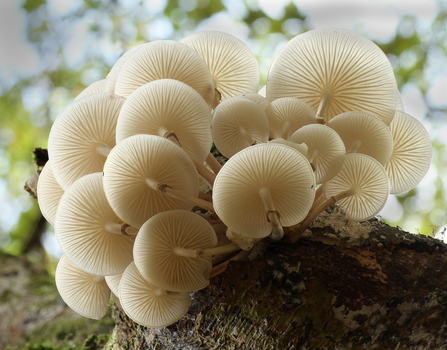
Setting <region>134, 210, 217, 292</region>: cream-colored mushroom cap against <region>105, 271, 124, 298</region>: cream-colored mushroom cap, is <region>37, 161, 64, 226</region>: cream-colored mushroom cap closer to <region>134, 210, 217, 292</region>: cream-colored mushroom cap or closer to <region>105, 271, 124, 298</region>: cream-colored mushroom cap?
<region>105, 271, 124, 298</region>: cream-colored mushroom cap

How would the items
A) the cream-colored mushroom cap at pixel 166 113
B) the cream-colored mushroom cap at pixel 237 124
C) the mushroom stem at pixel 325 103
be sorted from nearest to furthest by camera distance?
the cream-colored mushroom cap at pixel 166 113 → the cream-colored mushroom cap at pixel 237 124 → the mushroom stem at pixel 325 103

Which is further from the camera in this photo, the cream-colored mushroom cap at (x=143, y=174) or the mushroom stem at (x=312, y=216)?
the mushroom stem at (x=312, y=216)

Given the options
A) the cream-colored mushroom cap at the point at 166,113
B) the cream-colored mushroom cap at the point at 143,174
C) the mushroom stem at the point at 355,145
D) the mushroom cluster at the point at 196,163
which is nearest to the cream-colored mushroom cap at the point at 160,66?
the mushroom cluster at the point at 196,163

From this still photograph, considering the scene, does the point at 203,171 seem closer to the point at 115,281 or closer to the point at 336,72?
the point at 115,281

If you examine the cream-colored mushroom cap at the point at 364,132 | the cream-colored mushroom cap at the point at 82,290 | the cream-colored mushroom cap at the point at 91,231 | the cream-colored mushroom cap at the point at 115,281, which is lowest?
the cream-colored mushroom cap at the point at 82,290

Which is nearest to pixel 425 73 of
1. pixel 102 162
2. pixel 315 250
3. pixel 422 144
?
pixel 422 144

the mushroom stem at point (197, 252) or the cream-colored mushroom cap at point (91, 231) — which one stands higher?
the mushroom stem at point (197, 252)

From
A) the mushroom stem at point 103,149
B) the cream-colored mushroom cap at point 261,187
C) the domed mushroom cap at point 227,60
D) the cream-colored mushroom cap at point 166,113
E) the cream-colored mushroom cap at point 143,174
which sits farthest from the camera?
the domed mushroom cap at point 227,60

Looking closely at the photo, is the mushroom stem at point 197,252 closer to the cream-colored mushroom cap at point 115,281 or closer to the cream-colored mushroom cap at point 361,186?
the cream-colored mushroom cap at point 115,281
